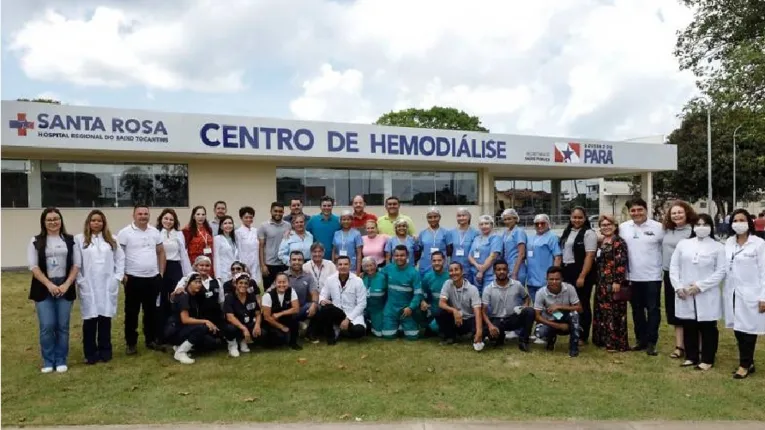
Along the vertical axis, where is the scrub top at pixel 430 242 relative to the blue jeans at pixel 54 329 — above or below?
above

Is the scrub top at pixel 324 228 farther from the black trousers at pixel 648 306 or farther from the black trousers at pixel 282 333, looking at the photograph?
the black trousers at pixel 648 306

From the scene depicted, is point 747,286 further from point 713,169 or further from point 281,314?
point 713,169

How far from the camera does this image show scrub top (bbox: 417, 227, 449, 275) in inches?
300

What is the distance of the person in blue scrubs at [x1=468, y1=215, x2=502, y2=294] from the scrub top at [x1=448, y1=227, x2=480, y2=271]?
63 mm

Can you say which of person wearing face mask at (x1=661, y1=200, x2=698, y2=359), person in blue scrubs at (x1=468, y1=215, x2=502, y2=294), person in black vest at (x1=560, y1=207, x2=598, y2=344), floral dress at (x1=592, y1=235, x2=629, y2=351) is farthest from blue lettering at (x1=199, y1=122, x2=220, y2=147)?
person wearing face mask at (x1=661, y1=200, x2=698, y2=359)

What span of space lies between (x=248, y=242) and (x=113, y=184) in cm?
1057

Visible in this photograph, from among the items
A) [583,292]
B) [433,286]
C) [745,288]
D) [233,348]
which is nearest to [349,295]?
[433,286]

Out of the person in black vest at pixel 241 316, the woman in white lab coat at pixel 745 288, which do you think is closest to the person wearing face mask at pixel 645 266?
the woman in white lab coat at pixel 745 288

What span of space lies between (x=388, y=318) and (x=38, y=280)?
377 centimetres

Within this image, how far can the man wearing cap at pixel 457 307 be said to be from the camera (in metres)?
6.84

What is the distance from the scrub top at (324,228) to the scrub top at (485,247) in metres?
1.88

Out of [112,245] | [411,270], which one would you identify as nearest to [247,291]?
[112,245]

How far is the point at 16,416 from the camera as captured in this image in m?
4.54

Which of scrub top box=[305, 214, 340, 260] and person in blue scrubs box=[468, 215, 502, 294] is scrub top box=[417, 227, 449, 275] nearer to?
person in blue scrubs box=[468, 215, 502, 294]
